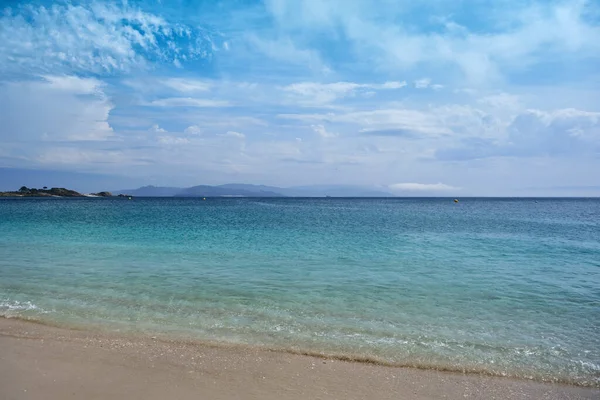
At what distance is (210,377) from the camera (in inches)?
289

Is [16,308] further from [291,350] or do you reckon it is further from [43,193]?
[43,193]

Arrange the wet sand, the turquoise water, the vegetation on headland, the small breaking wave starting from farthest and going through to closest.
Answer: the vegetation on headland → the small breaking wave → the turquoise water → the wet sand

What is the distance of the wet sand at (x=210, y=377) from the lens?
6.76 m

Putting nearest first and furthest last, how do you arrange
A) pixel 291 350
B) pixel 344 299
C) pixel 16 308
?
1. pixel 291 350
2. pixel 16 308
3. pixel 344 299

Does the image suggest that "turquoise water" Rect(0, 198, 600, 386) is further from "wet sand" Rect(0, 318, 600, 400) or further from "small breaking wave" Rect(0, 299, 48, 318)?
"wet sand" Rect(0, 318, 600, 400)

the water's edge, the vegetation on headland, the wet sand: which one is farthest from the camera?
the vegetation on headland

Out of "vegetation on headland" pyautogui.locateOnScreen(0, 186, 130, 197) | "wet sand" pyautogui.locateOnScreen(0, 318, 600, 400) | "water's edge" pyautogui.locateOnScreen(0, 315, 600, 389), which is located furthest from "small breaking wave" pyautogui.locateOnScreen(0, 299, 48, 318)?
"vegetation on headland" pyautogui.locateOnScreen(0, 186, 130, 197)

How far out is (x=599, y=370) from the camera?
8.04 meters

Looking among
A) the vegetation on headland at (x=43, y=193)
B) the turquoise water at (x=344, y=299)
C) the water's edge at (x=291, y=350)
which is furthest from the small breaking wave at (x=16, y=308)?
the vegetation on headland at (x=43, y=193)

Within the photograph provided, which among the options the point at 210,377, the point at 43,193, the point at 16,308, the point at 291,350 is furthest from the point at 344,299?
the point at 43,193

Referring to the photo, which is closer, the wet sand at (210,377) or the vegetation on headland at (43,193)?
the wet sand at (210,377)

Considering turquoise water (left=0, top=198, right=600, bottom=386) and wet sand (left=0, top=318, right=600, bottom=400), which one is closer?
wet sand (left=0, top=318, right=600, bottom=400)

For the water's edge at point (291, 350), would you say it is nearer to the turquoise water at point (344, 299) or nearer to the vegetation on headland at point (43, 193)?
the turquoise water at point (344, 299)

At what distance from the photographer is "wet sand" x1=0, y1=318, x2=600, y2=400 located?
6762 millimetres
